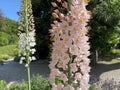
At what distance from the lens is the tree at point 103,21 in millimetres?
15344

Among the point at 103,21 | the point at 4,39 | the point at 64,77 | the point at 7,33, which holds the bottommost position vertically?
the point at 4,39

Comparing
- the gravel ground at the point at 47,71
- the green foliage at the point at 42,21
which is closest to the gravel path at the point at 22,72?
the gravel ground at the point at 47,71

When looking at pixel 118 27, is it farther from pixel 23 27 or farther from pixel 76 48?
pixel 76 48

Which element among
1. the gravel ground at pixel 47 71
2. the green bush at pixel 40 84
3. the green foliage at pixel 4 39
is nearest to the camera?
the green bush at pixel 40 84

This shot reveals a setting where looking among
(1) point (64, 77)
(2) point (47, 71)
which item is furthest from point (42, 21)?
(1) point (64, 77)

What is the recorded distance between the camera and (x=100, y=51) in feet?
59.8

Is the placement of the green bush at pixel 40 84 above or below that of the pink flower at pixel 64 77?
below

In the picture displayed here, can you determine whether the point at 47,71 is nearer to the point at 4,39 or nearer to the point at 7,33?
the point at 4,39

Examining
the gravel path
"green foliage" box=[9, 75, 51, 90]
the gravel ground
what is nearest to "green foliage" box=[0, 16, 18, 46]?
the gravel path

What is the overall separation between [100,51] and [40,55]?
331 centimetres

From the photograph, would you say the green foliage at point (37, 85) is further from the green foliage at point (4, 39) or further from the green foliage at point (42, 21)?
the green foliage at point (4, 39)

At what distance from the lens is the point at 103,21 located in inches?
609

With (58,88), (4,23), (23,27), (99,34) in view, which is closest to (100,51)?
(99,34)

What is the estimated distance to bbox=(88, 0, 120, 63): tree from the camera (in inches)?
604
